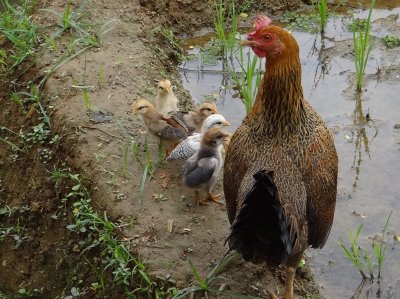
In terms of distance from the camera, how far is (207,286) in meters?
4.91

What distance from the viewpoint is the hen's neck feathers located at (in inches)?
183

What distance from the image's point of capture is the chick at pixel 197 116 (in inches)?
A: 246

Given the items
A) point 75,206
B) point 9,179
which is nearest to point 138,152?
point 75,206

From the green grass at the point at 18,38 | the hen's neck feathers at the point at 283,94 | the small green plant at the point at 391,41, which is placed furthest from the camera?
the small green plant at the point at 391,41

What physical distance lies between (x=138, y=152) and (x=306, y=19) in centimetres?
337

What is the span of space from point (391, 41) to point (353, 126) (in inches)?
61.5

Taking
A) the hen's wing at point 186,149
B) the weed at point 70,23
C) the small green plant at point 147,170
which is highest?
the weed at point 70,23

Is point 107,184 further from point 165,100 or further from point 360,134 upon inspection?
point 360,134

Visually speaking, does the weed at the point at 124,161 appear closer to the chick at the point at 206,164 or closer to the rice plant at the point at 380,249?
the chick at the point at 206,164

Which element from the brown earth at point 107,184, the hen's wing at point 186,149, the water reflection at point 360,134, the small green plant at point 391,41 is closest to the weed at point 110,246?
the brown earth at point 107,184

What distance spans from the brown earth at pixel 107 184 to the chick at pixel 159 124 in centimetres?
25

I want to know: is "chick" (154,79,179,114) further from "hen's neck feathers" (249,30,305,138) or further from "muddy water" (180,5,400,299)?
"hen's neck feathers" (249,30,305,138)

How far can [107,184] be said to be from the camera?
5781mm

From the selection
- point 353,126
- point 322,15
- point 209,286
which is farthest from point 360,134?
point 209,286
